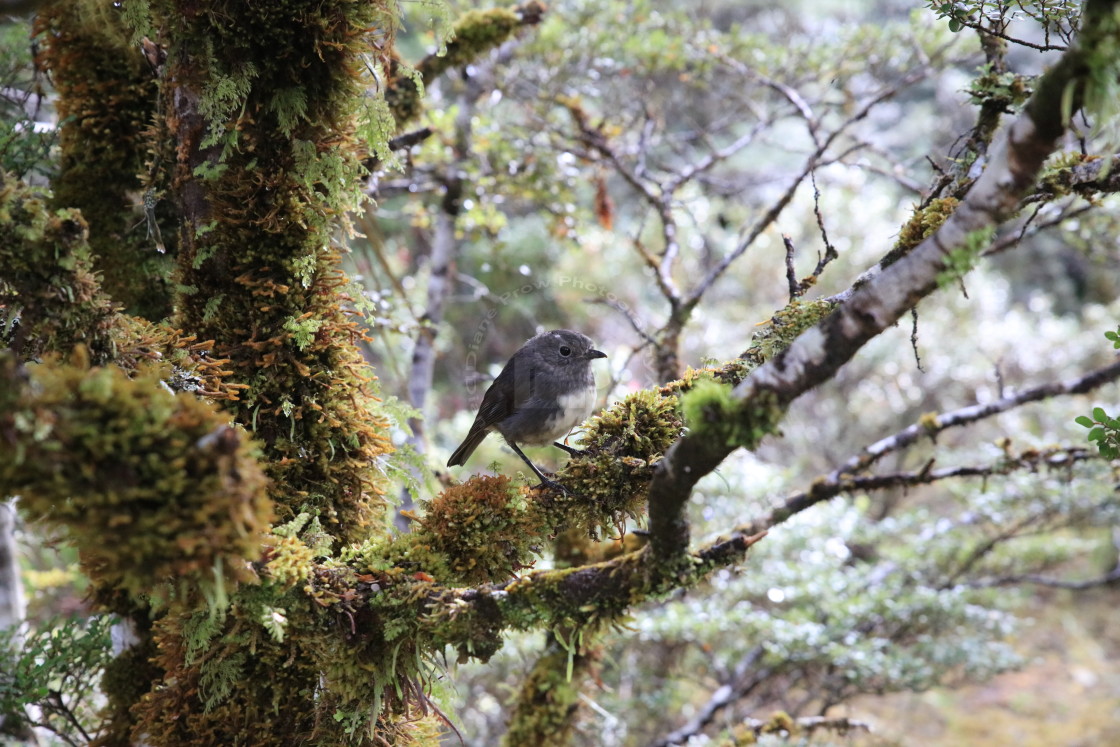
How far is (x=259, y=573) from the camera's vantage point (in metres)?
1.81

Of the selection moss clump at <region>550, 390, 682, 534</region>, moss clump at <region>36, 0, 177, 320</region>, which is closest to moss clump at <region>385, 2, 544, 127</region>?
moss clump at <region>36, 0, 177, 320</region>

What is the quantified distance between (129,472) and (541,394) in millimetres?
1902

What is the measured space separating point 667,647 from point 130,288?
4168mm

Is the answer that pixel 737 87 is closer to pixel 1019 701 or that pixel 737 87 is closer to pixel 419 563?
pixel 419 563

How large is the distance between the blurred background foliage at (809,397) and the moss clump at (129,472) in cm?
14

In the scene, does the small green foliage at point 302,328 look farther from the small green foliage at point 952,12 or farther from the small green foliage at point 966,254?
the small green foliage at point 952,12

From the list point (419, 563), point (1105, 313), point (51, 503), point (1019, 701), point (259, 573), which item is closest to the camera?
point (51, 503)

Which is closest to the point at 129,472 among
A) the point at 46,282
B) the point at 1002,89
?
the point at 46,282

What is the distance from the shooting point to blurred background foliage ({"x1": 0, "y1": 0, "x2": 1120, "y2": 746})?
4.12 m

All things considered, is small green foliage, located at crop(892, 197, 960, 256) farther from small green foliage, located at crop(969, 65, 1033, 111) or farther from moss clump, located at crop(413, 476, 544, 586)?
moss clump, located at crop(413, 476, 544, 586)

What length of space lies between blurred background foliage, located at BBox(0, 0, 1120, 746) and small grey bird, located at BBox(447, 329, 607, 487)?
420 millimetres

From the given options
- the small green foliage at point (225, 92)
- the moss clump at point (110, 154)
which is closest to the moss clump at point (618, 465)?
the small green foliage at point (225, 92)

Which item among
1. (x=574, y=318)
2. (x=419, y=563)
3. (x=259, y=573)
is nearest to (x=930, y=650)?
(x=419, y=563)

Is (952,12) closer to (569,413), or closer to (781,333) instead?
(781,333)
